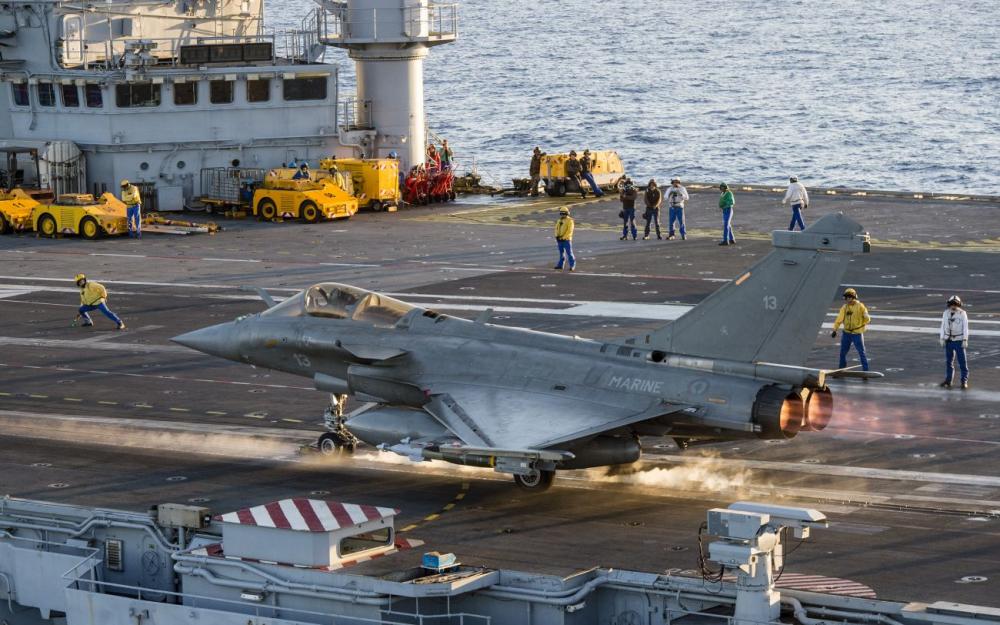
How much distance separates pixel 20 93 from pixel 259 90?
32.1 feet

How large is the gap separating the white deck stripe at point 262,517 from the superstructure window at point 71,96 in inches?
1795

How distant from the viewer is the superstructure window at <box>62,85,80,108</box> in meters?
61.5

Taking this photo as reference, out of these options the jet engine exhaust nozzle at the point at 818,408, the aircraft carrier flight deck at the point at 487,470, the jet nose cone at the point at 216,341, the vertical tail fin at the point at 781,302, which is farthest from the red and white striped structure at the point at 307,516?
the jet nose cone at the point at 216,341

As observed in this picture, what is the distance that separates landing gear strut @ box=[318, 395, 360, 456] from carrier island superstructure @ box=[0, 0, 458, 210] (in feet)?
113

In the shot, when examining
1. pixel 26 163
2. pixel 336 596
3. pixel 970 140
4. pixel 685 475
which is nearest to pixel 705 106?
pixel 970 140

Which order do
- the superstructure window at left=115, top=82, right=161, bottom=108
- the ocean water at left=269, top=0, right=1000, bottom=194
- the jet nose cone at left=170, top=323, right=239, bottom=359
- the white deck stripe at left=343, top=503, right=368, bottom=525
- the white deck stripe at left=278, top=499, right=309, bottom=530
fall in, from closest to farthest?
the white deck stripe at left=278, top=499, right=309, bottom=530, the white deck stripe at left=343, top=503, right=368, bottom=525, the jet nose cone at left=170, top=323, right=239, bottom=359, the superstructure window at left=115, top=82, right=161, bottom=108, the ocean water at left=269, top=0, right=1000, bottom=194

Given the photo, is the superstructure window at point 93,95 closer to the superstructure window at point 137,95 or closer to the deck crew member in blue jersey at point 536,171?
the superstructure window at point 137,95

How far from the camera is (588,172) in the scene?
214 feet

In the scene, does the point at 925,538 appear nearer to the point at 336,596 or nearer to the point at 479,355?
the point at 479,355

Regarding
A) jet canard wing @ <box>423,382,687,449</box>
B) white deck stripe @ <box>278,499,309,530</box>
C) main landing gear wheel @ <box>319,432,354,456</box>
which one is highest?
white deck stripe @ <box>278,499,309,530</box>

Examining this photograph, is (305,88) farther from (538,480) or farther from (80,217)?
(538,480)

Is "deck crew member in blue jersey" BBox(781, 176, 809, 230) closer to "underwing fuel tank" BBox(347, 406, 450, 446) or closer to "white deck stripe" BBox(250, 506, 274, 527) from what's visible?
"underwing fuel tank" BBox(347, 406, 450, 446)

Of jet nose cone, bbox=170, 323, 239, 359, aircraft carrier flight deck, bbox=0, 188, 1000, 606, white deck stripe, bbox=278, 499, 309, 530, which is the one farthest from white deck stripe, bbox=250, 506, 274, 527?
jet nose cone, bbox=170, 323, 239, 359

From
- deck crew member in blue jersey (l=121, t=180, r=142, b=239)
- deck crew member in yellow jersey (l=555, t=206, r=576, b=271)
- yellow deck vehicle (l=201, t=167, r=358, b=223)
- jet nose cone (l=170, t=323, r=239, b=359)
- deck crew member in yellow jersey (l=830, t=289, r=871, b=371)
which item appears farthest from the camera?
yellow deck vehicle (l=201, t=167, r=358, b=223)
